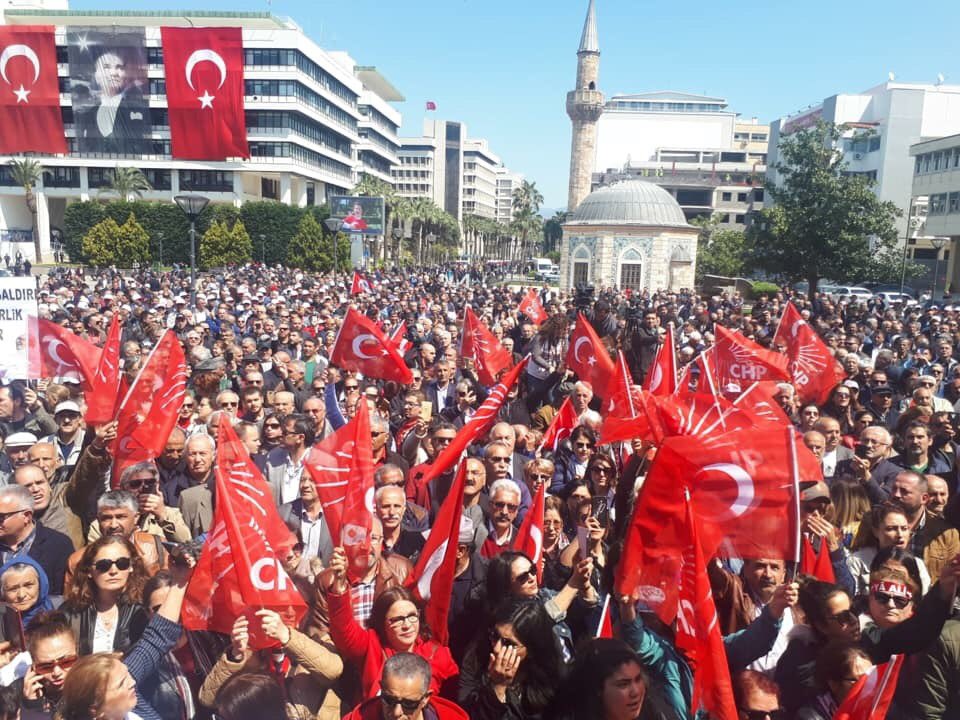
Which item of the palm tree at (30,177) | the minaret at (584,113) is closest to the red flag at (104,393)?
the palm tree at (30,177)

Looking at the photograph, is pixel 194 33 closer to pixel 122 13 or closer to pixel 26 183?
pixel 26 183

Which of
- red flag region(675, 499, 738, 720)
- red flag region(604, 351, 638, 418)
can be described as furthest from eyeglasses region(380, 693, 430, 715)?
red flag region(604, 351, 638, 418)

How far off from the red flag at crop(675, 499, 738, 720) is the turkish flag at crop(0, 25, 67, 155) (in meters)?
59.6

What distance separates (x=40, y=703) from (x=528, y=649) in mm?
2018

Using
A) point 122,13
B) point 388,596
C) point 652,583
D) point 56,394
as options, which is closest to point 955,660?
point 652,583

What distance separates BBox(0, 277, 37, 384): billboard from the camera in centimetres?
741

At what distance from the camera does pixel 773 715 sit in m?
3.18

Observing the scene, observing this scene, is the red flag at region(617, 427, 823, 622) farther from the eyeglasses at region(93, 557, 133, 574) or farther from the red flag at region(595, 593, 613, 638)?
the eyeglasses at region(93, 557, 133, 574)

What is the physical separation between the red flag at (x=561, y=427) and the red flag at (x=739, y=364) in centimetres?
231

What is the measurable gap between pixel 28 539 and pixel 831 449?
6.12 metres

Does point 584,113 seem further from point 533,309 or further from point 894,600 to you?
point 894,600

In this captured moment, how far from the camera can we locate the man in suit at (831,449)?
21.8 ft

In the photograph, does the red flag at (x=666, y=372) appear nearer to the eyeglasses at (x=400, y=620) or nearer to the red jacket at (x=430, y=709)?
the eyeglasses at (x=400, y=620)

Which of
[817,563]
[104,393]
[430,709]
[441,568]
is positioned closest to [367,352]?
[104,393]
